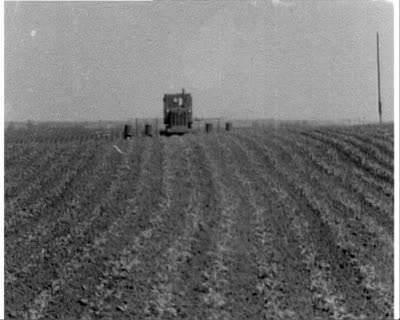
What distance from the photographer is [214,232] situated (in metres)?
5.47

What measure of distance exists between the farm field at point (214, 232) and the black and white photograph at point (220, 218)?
0.06ft

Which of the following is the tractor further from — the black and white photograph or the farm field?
the black and white photograph

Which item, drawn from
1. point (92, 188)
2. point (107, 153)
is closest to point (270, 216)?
point (92, 188)

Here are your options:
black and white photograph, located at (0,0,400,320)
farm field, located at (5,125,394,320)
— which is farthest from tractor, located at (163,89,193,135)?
black and white photograph, located at (0,0,400,320)

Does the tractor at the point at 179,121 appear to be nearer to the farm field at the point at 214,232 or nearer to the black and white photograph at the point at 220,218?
the farm field at the point at 214,232

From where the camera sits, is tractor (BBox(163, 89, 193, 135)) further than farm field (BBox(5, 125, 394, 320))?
Yes

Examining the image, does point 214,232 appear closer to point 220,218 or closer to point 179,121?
point 220,218

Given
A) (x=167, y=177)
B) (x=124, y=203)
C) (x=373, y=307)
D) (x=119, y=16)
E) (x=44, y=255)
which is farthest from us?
(x=167, y=177)

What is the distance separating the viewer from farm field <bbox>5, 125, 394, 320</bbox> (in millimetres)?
4324

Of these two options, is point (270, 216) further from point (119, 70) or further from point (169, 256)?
point (119, 70)

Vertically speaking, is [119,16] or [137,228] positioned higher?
[119,16]

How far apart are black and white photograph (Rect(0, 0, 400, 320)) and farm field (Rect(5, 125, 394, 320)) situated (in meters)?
0.02

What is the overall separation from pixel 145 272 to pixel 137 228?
965mm

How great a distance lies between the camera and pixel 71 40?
15.7 ft
